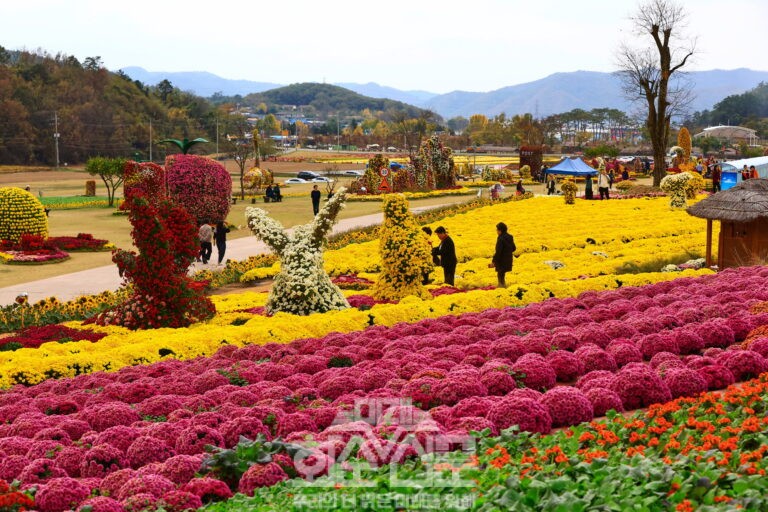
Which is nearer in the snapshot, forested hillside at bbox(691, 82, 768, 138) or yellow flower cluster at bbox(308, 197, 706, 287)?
yellow flower cluster at bbox(308, 197, 706, 287)

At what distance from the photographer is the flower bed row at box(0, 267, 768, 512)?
7.70m

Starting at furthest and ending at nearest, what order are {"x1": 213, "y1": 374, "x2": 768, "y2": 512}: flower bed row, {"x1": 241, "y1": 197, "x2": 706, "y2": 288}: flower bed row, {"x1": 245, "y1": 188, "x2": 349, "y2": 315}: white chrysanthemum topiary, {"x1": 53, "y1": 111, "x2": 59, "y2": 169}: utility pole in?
{"x1": 53, "y1": 111, "x2": 59, "y2": 169}: utility pole < {"x1": 241, "y1": 197, "x2": 706, "y2": 288}: flower bed row < {"x1": 245, "y1": 188, "x2": 349, "y2": 315}: white chrysanthemum topiary < {"x1": 213, "y1": 374, "x2": 768, "y2": 512}: flower bed row

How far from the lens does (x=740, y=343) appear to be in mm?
10828

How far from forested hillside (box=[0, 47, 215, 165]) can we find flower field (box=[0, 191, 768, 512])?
74714 mm

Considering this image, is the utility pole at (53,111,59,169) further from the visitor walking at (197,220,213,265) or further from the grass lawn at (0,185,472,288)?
the visitor walking at (197,220,213,265)

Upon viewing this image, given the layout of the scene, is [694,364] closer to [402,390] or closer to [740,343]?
[740,343]

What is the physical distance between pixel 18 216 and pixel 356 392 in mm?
22483

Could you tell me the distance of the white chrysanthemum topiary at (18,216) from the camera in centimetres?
2895

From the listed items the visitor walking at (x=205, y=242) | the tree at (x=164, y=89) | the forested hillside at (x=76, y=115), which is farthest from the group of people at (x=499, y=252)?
the tree at (x=164, y=89)

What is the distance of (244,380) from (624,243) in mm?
16761

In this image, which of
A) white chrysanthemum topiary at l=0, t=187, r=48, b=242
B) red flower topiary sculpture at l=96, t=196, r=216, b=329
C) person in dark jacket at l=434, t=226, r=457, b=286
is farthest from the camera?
white chrysanthemum topiary at l=0, t=187, r=48, b=242

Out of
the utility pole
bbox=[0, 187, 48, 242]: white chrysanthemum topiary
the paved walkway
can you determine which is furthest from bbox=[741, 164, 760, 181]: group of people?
the utility pole

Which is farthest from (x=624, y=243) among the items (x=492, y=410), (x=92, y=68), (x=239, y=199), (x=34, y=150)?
(x=92, y=68)

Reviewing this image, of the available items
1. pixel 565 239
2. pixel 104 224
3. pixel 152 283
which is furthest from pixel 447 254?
pixel 104 224
